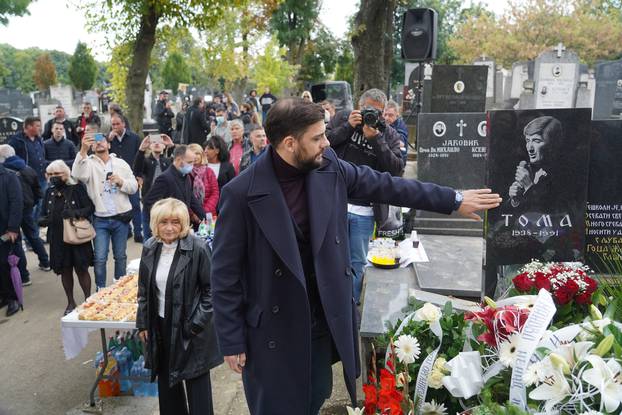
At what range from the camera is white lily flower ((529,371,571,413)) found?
6.00 feet

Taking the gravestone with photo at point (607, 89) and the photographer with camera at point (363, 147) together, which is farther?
the gravestone with photo at point (607, 89)

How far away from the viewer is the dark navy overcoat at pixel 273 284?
2.50 m

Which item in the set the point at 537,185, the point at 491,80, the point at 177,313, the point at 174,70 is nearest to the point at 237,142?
the point at 177,313

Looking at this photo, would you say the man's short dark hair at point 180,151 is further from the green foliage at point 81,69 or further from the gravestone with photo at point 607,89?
the green foliage at point 81,69

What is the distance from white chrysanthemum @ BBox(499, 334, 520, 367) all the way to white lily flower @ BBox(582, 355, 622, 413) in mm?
380

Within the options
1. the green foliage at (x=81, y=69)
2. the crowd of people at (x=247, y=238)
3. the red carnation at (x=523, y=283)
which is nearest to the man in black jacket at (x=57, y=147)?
the crowd of people at (x=247, y=238)

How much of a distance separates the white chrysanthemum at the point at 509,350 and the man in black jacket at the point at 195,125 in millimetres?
11767

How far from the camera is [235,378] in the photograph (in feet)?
15.2

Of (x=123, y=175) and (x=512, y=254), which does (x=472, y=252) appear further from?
(x=123, y=175)

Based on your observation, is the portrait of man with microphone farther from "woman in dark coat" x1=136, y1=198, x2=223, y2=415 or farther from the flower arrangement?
"woman in dark coat" x1=136, y1=198, x2=223, y2=415

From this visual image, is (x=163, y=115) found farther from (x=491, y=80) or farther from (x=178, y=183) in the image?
(x=491, y=80)

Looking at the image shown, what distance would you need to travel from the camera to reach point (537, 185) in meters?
3.80

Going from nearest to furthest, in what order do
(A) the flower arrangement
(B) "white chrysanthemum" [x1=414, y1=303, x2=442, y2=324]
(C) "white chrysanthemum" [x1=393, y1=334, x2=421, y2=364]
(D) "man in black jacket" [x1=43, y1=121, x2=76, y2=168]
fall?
(A) the flower arrangement
(C) "white chrysanthemum" [x1=393, y1=334, x2=421, y2=364]
(B) "white chrysanthemum" [x1=414, y1=303, x2=442, y2=324]
(D) "man in black jacket" [x1=43, y1=121, x2=76, y2=168]

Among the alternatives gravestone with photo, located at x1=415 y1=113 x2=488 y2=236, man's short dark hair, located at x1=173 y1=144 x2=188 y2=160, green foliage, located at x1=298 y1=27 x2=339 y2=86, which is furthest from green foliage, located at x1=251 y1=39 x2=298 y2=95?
man's short dark hair, located at x1=173 y1=144 x2=188 y2=160
